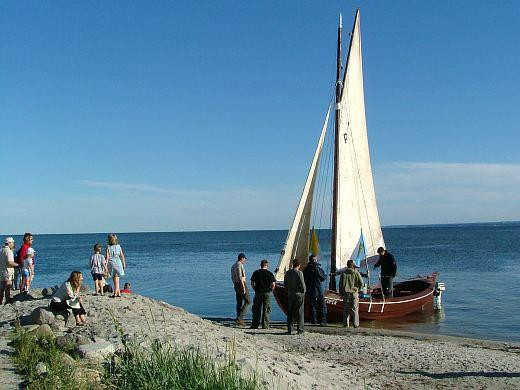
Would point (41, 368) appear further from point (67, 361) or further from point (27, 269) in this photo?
point (27, 269)

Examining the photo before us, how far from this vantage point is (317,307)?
15562 millimetres

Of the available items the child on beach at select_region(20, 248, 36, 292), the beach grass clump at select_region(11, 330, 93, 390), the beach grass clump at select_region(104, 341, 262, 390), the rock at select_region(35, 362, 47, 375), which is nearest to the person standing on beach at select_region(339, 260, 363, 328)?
the child on beach at select_region(20, 248, 36, 292)

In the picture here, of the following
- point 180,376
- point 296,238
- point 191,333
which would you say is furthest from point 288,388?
point 296,238

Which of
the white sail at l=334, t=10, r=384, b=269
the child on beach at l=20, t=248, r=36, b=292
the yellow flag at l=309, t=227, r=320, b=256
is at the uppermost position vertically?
the white sail at l=334, t=10, r=384, b=269

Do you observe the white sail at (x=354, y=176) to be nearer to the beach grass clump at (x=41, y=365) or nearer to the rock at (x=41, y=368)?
the beach grass clump at (x=41, y=365)

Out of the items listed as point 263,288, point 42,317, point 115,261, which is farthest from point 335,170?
point 42,317

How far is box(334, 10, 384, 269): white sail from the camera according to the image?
1972cm

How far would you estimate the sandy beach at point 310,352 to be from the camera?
346 inches

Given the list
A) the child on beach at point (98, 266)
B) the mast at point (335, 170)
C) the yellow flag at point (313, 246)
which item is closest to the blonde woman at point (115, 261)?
the child on beach at point (98, 266)

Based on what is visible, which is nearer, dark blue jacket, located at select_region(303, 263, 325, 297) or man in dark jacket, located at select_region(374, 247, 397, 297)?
dark blue jacket, located at select_region(303, 263, 325, 297)

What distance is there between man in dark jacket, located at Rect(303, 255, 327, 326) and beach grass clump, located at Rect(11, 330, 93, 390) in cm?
773

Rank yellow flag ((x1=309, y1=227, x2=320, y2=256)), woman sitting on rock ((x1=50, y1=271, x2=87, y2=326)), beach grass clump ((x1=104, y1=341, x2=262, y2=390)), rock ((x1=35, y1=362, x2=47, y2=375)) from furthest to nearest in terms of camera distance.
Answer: yellow flag ((x1=309, y1=227, x2=320, y2=256))
woman sitting on rock ((x1=50, y1=271, x2=87, y2=326))
rock ((x1=35, y1=362, x2=47, y2=375))
beach grass clump ((x1=104, y1=341, x2=262, y2=390))

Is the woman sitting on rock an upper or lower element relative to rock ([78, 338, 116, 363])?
upper

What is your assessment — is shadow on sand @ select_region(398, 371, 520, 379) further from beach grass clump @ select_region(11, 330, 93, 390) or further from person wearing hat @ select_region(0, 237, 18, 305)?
person wearing hat @ select_region(0, 237, 18, 305)
